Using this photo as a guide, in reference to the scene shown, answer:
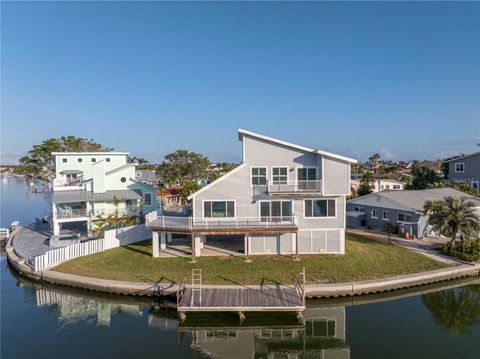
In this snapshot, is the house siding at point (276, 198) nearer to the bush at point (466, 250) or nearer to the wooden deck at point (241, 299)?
the wooden deck at point (241, 299)

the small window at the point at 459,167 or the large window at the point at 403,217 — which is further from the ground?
the small window at the point at 459,167

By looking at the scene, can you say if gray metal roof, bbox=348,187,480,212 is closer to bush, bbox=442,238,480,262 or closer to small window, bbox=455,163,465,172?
bush, bbox=442,238,480,262

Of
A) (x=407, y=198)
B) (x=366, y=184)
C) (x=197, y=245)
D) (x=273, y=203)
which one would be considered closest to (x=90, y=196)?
(x=197, y=245)

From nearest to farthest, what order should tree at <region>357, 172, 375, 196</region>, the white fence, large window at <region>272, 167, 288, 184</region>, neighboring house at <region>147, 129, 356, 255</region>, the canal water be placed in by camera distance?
the canal water
the white fence
neighboring house at <region>147, 129, 356, 255</region>
large window at <region>272, 167, 288, 184</region>
tree at <region>357, 172, 375, 196</region>

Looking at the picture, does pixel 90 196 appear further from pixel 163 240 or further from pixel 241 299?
pixel 241 299

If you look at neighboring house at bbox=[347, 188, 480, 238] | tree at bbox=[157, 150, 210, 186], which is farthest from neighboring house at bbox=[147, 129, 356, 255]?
tree at bbox=[157, 150, 210, 186]

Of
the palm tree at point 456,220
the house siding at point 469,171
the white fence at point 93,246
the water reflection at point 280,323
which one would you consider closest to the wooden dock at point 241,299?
the water reflection at point 280,323

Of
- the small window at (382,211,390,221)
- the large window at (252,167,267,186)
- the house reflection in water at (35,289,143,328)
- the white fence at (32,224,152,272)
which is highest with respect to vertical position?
the large window at (252,167,267,186)
